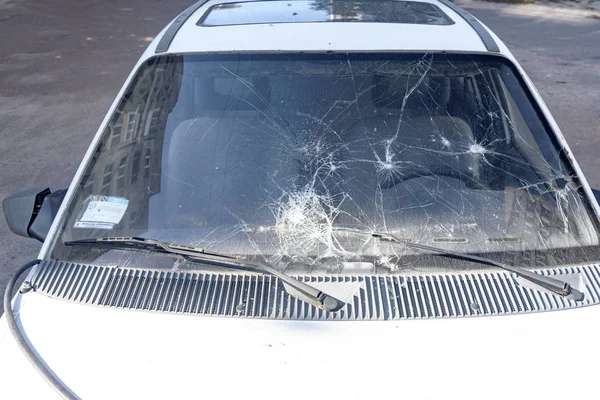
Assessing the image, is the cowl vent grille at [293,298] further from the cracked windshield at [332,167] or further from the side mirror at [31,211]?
the side mirror at [31,211]

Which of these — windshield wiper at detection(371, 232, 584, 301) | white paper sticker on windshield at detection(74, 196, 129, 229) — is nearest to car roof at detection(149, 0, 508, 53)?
white paper sticker on windshield at detection(74, 196, 129, 229)

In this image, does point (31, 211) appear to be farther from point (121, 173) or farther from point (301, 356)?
point (301, 356)

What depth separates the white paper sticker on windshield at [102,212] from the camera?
7.14ft

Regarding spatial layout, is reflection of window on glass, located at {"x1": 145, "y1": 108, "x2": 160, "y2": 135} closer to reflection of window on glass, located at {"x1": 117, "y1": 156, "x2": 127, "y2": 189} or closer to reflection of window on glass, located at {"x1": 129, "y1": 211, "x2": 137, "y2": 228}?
reflection of window on glass, located at {"x1": 117, "y1": 156, "x2": 127, "y2": 189}

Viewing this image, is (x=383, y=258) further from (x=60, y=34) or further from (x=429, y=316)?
(x=60, y=34)

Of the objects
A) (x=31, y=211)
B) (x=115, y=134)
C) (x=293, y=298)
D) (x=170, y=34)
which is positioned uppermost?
(x=170, y=34)

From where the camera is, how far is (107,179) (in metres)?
2.32

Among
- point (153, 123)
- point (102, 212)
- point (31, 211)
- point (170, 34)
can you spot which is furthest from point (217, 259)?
point (170, 34)

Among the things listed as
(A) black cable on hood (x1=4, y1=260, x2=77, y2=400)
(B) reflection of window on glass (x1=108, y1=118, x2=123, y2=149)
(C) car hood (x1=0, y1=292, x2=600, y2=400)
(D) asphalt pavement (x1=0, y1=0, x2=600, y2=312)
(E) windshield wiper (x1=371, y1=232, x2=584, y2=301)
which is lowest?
(D) asphalt pavement (x1=0, y1=0, x2=600, y2=312)

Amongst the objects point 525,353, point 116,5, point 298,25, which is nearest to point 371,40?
point 298,25

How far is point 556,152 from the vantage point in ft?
7.66

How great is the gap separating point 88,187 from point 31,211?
333 millimetres

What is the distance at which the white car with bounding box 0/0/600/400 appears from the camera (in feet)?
5.61

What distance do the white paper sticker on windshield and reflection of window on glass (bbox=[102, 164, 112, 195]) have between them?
0.03m
